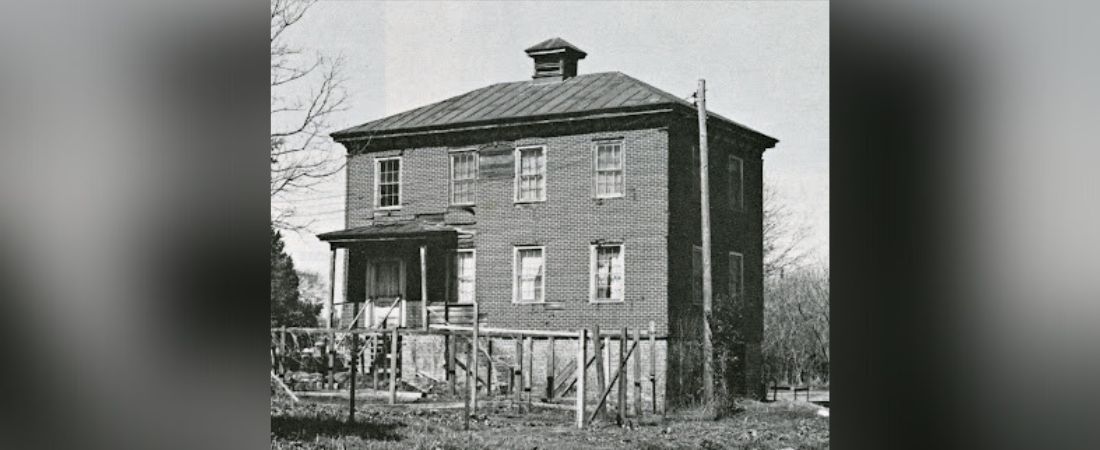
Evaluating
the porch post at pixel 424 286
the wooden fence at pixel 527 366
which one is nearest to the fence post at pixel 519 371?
the wooden fence at pixel 527 366

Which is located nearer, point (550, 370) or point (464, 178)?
point (550, 370)

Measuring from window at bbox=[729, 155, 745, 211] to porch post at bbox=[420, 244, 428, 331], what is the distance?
1.73 meters

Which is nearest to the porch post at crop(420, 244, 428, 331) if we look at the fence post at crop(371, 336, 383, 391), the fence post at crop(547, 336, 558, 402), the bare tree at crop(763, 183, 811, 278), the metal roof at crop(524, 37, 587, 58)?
the fence post at crop(371, 336, 383, 391)

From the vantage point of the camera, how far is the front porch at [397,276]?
775cm

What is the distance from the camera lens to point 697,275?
283 inches

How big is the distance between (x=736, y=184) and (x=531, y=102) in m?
1.19

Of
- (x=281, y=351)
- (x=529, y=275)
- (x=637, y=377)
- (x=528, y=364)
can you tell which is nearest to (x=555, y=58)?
(x=529, y=275)

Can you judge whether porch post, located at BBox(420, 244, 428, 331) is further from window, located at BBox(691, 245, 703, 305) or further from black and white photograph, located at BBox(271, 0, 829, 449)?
window, located at BBox(691, 245, 703, 305)

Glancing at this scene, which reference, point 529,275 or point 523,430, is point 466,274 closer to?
point 529,275
